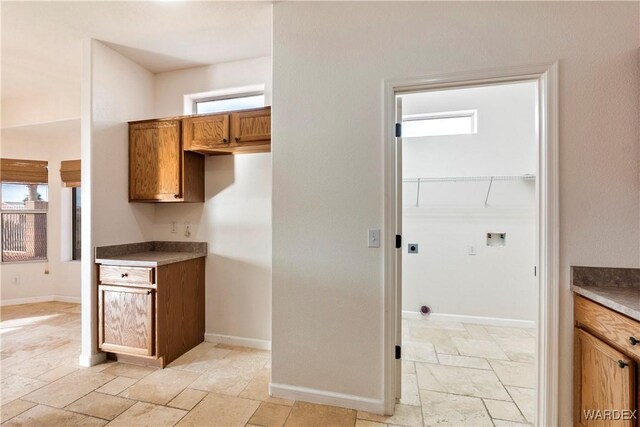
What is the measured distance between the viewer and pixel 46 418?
183 centimetres

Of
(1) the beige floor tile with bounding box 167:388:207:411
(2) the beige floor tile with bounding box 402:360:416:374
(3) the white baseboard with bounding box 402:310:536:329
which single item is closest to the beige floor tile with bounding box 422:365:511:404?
(2) the beige floor tile with bounding box 402:360:416:374

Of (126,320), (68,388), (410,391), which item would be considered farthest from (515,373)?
(68,388)

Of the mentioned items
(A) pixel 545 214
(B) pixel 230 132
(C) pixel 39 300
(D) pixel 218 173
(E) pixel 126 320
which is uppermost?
(B) pixel 230 132

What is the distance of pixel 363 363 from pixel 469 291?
2.21 meters

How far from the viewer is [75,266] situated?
439 cm

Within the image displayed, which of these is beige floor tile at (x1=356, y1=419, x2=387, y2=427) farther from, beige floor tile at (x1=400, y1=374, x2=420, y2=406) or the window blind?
the window blind

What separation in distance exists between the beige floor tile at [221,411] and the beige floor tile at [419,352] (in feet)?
4.78

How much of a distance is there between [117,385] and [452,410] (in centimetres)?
245

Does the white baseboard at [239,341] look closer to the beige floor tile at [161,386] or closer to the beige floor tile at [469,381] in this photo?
the beige floor tile at [161,386]

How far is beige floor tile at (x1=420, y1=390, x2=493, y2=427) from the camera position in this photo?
1.80 meters

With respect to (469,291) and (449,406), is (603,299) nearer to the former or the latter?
(449,406)

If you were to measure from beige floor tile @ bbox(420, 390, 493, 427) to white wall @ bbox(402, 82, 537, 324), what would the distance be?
1.65 meters

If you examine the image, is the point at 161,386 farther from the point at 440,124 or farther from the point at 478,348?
the point at 440,124

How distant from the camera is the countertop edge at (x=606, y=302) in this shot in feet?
4.00
